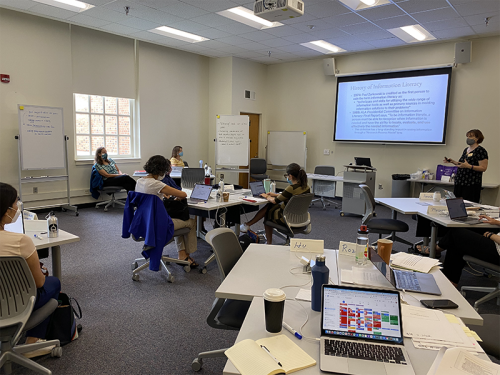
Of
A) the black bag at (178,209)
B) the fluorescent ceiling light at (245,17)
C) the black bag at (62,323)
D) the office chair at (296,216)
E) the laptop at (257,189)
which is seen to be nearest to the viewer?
the black bag at (62,323)

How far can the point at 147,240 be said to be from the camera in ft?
11.1

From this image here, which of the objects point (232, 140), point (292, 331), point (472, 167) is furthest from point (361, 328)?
point (232, 140)

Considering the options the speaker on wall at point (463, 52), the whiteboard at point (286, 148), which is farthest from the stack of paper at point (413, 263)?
the whiteboard at point (286, 148)

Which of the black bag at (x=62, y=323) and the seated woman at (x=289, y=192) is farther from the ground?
the seated woman at (x=289, y=192)

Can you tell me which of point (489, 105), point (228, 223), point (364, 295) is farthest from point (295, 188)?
point (489, 105)

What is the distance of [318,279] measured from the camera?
1.61 meters

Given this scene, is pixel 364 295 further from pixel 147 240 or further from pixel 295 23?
pixel 295 23

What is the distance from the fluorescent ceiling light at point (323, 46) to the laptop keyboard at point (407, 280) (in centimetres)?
605

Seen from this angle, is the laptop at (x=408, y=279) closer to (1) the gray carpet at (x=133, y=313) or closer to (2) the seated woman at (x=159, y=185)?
(1) the gray carpet at (x=133, y=313)

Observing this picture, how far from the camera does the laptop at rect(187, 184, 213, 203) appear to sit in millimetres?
4109

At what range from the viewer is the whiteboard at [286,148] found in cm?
870

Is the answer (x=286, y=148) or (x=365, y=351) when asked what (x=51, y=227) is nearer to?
(x=365, y=351)

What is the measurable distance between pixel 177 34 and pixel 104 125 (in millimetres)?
2272

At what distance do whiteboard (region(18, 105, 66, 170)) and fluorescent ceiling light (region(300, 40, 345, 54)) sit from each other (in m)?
4.78
